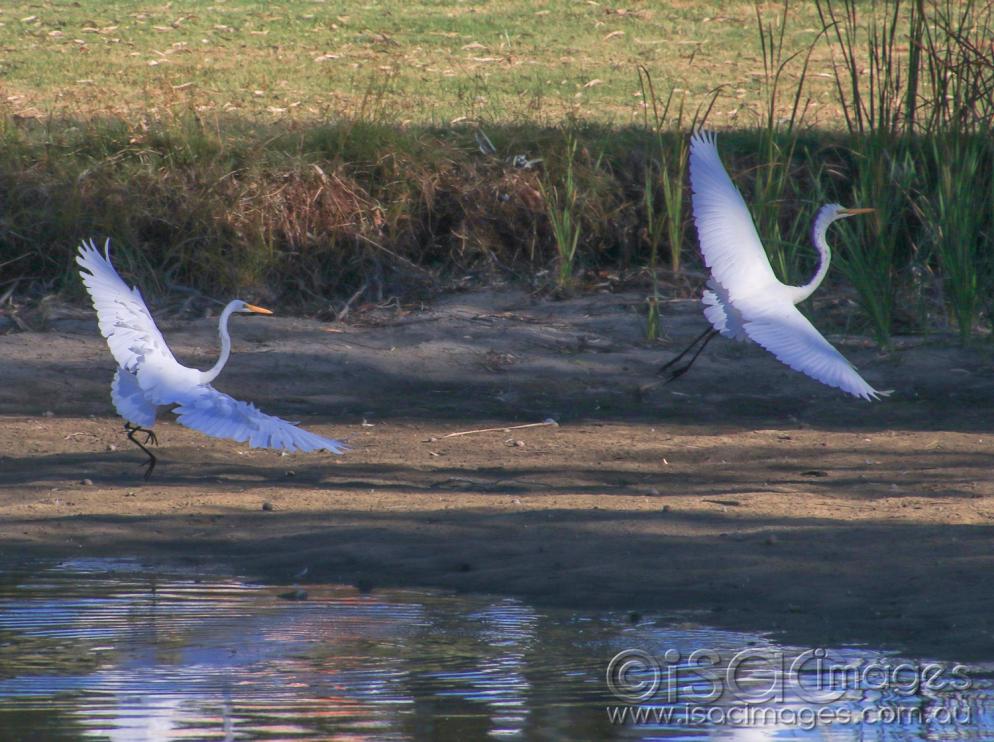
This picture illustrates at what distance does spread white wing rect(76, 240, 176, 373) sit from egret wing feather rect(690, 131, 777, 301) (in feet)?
8.45

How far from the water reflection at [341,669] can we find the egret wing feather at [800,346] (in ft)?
5.20

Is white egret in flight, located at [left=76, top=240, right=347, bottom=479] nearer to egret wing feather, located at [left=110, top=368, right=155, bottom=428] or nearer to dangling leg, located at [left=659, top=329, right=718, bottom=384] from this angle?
egret wing feather, located at [left=110, top=368, right=155, bottom=428]

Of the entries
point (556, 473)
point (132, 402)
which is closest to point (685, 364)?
point (556, 473)

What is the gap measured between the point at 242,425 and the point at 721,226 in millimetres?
2762

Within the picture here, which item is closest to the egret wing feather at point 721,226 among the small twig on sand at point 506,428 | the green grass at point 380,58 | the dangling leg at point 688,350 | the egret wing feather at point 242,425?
the dangling leg at point 688,350

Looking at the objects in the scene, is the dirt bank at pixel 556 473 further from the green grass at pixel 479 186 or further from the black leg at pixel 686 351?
the green grass at pixel 479 186

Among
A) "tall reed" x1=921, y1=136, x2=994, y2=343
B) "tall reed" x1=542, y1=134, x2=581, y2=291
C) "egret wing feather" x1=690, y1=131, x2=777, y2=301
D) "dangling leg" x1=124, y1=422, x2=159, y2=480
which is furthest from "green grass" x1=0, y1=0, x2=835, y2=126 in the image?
"egret wing feather" x1=690, y1=131, x2=777, y2=301

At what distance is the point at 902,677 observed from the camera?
4.51 m

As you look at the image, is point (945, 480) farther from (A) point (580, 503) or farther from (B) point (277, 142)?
(B) point (277, 142)

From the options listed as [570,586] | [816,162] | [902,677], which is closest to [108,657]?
[570,586]

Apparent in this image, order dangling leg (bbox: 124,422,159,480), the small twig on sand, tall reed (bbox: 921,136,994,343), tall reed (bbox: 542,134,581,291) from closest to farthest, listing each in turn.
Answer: dangling leg (bbox: 124,422,159,480)
the small twig on sand
tall reed (bbox: 921,136,994,343)
tall reed (bbox: 542,134,581,291)

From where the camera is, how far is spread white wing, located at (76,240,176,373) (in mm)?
→ 6199

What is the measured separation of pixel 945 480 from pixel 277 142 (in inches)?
218

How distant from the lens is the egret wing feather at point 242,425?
5.43m
